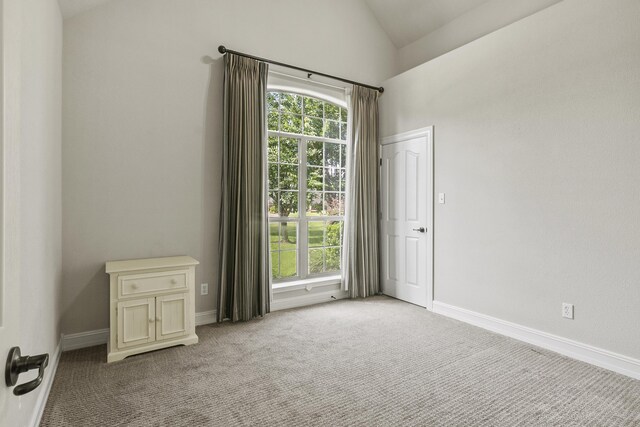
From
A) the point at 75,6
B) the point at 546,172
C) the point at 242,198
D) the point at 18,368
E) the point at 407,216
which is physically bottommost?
the point at 18,368

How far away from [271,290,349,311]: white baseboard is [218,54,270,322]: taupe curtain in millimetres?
330

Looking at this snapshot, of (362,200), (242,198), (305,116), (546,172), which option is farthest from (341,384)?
(305,116)

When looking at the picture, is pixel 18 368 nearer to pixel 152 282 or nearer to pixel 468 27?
pixel 152 282

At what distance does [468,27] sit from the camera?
13.7ft

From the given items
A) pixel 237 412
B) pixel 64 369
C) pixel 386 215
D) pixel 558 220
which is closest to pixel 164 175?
pixel 64 369

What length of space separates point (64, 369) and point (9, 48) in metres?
2.65

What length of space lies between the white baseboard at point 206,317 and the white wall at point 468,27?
4.08 metres

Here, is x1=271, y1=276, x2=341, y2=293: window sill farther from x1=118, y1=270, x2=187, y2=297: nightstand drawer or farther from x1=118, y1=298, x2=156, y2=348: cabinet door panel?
x1=118, y1=298, x2=156, y2=348: cabinet door panel

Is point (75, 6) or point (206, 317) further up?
point (75, 6)

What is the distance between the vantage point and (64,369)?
2.57m

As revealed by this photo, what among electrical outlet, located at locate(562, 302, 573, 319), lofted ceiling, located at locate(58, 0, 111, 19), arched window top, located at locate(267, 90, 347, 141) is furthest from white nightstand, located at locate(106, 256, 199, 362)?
electrical outlet, located at locate(562, 302, 573, 319)

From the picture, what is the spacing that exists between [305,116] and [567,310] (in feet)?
10.8

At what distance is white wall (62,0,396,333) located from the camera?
9.77 feet

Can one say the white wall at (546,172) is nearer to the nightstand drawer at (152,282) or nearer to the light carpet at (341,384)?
the light carpet at (341,384)
